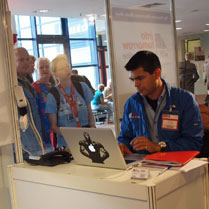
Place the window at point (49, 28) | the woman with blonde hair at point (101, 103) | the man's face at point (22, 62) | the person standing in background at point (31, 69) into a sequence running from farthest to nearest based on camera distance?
the window at point (49, 28) < the woman with blonde hair at point (101, 103) < the person standing in background at point (31, 69) < the man's face at point (22, 62)

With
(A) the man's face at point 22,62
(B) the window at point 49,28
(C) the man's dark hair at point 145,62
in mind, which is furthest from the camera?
(B) the window at point 49,28

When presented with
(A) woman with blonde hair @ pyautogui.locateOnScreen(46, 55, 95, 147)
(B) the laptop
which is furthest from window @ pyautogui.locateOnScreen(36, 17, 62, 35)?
(B) the laptop

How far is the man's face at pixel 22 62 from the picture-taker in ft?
9.69

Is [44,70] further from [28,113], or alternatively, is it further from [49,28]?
[49,28]

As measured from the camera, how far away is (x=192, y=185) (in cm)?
195

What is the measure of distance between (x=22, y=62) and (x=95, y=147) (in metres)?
1.34

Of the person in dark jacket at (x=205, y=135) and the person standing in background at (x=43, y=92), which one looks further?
the person standing in background at (x=43, y=92)

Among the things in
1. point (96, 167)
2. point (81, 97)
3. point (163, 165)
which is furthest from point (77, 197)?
point (81, 97)

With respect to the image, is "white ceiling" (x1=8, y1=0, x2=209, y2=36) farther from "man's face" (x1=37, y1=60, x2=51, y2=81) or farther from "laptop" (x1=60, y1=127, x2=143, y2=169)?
"laptop" (x1=60, y1=127, x2=143, y2=169)

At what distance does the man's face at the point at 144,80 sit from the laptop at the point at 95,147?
0.62 metres

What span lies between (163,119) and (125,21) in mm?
1714

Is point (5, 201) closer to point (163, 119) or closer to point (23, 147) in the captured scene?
point (23, 147)

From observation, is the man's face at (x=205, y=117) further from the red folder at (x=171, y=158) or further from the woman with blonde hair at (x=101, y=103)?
the woman with blonde hair at (x=101, y=103)

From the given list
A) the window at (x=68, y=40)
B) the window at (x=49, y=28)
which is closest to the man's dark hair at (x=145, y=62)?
the window at (x=68, y=40)
